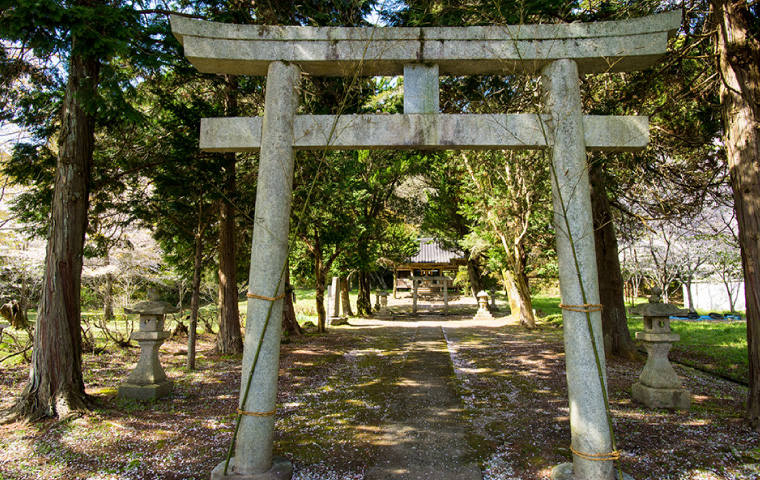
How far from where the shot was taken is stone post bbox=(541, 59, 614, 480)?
3.04 metres

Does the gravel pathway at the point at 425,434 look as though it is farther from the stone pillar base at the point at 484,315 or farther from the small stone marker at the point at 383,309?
the small stone marker at the point at 383,309

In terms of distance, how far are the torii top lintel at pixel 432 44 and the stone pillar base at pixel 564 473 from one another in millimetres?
3344

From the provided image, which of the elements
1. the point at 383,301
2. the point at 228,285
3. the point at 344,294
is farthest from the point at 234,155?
the point at 383,301

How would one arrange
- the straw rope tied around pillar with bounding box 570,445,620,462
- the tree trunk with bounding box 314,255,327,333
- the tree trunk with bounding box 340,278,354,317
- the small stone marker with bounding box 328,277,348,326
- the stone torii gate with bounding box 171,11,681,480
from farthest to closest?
the tree trunk with bounding box 340,278,354,317 → the small stone marker with bounding box 328,277,348,326 → the tree trunk with bounding box 314,255,327,333 → the stone torii gate with bounding box 171,11,681,480 → the straw rope tied around pillar with bounding box 570,445,620,462

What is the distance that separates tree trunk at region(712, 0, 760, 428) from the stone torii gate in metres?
1.78

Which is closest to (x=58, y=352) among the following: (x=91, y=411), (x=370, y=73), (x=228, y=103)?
(x=91, y=411)

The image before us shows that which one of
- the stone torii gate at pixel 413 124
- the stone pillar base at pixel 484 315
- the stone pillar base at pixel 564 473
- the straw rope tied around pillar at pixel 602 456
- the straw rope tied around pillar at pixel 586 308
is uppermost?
the stone torii gate at pixel 413 124

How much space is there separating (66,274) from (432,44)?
4.87 m

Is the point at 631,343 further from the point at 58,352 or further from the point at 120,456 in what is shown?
the point at 58,352

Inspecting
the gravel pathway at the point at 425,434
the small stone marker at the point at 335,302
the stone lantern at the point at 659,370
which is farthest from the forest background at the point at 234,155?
the small stone marker at the point at 335,302

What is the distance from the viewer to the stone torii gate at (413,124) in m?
3.22

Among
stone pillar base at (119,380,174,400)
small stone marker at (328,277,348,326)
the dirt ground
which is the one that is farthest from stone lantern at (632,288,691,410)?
small stone marker at (328,277,348,326)

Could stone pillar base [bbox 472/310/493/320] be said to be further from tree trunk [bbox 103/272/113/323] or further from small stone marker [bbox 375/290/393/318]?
tree trunk [bbox 103/272/113/323]

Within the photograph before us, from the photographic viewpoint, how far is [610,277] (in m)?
7.77
